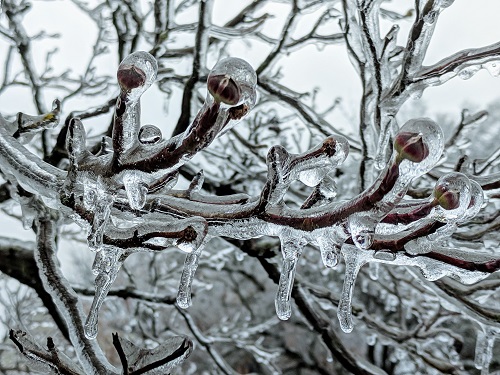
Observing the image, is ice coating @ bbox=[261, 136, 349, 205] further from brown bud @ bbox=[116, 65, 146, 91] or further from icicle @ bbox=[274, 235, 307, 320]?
brown bud @ bbox=[116, 65, 146, 91]

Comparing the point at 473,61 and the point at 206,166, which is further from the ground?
Answer: the point at 206,166

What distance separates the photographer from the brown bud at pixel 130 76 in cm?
75

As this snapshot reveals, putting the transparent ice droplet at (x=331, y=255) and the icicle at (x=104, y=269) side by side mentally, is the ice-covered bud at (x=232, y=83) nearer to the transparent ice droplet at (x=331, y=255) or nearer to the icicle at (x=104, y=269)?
the transparent ice droplet at (x=331, y=255)

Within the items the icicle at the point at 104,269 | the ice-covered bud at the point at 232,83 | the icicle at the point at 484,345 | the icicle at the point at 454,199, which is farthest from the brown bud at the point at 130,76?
the icicle at the point at 484,345

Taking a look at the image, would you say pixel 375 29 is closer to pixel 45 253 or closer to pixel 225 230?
pixel 225 230

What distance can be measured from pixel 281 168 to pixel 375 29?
104cm

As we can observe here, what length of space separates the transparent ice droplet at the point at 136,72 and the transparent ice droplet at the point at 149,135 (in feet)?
0.61

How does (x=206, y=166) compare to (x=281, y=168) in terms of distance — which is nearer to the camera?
(x=281, y=168)

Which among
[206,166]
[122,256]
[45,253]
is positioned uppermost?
[206,166]

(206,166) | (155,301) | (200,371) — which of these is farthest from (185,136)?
(200,371)

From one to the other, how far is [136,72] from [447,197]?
19.1 inches

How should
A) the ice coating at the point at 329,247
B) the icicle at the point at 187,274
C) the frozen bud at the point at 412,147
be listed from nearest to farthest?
the frozen bud at the point at 412,147
the ice coating at the point at 329,247
the icicle at the point at 187,274

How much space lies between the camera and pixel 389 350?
8.74 meters

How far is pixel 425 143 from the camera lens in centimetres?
67
